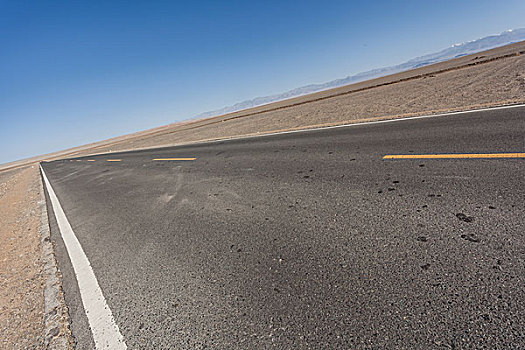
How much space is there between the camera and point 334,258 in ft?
8.32

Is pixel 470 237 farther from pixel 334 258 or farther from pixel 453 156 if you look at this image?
pixel 453 156

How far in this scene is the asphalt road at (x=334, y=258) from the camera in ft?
5.82

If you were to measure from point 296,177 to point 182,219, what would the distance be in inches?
93.8

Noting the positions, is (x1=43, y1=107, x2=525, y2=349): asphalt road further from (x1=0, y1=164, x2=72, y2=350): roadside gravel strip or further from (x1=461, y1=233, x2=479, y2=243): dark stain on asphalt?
(x1=0, y1=164, x2=72, y2=350): roadside gravel strip

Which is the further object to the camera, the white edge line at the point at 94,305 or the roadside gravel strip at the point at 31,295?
the roadside gravel strip at the point at 31,295

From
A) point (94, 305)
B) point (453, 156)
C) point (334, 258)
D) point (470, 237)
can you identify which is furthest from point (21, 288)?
point (453, 156)

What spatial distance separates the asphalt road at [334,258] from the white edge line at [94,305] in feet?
0.22

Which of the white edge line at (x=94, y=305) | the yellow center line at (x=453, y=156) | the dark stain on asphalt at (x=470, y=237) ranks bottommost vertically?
the dark stain on asphalt at (x=470, y=237)

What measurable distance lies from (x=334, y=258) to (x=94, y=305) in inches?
102

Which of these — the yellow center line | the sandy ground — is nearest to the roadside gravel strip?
the sandy ground

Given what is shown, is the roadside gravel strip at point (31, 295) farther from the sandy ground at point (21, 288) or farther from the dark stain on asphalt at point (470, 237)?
the dark stain on asphalt at point (470, 237)

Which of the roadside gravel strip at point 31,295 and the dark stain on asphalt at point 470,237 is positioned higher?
the roadside gravel strip at point 31,295

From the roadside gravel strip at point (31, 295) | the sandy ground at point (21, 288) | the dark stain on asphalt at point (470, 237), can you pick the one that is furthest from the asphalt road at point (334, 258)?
the sandy ground at point (21, 288)

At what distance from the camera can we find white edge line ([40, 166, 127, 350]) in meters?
2.18
